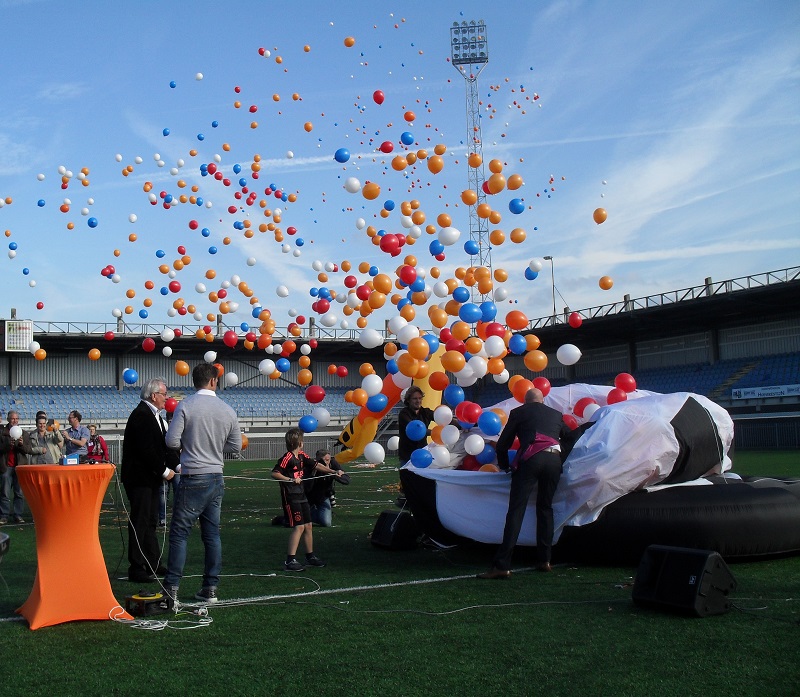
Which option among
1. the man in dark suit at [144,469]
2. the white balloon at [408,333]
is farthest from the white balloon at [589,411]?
the man in dark suit at [144,469]

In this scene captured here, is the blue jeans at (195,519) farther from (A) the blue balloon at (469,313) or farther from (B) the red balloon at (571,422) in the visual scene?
(A) the blue balloon at (469,313)

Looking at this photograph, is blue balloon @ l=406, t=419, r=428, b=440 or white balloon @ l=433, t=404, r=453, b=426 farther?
white balloon @ l=433, t=404, r=453, b=426

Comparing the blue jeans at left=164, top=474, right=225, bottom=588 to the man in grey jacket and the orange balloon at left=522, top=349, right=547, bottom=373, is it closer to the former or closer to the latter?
the man in grey jacket

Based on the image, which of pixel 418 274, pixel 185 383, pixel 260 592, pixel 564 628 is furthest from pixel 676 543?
pixel 185 383

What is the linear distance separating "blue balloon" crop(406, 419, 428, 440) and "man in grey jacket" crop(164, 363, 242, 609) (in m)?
3.41

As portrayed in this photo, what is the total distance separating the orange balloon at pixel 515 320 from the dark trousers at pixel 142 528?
5.02 metres

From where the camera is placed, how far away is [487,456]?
26.2 feet

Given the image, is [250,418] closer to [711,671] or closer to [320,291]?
[320,291]

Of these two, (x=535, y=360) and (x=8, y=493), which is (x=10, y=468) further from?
(x=535, y=360)

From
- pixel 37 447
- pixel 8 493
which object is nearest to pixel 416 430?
pixel 37 447

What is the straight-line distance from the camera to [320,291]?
1299 cm

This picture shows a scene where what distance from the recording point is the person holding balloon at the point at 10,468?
1029 centimetres

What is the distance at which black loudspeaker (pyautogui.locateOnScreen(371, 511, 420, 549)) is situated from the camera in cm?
777

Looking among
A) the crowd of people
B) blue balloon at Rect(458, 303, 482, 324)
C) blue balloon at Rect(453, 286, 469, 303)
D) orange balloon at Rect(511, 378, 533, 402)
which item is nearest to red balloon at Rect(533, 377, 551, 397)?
orange balloon at Rect(511, 378, 533, 402)
